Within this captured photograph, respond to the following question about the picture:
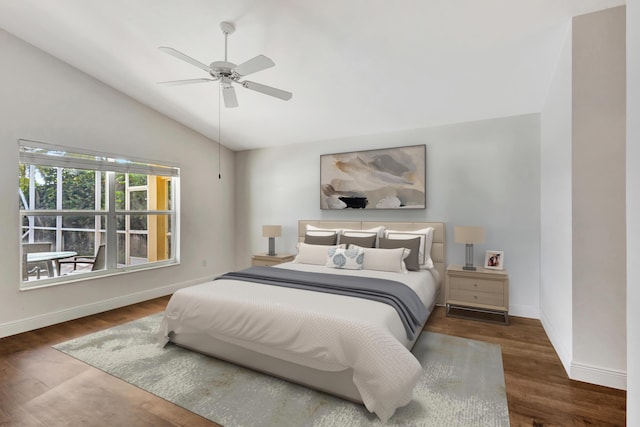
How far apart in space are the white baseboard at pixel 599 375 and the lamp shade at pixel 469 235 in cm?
153

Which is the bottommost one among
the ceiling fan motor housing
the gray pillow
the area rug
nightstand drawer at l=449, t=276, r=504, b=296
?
the area rug

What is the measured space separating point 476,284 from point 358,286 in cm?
168

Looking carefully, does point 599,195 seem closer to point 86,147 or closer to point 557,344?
point 557,344

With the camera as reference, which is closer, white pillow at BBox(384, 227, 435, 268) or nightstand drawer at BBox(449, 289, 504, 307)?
nightstand drawer at BBox(449, 289, 504, 307)

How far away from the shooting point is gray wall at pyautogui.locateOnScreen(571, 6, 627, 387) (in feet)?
7.24

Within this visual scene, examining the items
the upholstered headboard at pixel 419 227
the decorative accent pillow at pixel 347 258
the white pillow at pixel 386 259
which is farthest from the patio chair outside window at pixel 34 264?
the white pillow at pixel 386 259

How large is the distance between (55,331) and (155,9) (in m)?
3.42

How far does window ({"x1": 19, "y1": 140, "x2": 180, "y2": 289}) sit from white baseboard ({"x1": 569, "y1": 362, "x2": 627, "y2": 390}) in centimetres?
505

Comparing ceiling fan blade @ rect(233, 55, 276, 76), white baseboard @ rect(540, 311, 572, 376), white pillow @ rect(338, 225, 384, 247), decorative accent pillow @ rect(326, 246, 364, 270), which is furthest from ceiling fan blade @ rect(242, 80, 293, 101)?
white baseboard @ rect(540, 311, 572, 376)

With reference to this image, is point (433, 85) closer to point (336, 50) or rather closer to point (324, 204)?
point (336, 50)

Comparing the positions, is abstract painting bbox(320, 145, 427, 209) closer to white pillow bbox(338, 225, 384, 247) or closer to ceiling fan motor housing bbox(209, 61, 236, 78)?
white pillow bbox(338, 225, 384, 247)

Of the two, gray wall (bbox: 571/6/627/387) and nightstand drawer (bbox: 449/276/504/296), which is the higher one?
gray wall (bbox: 571/6/627/387)
